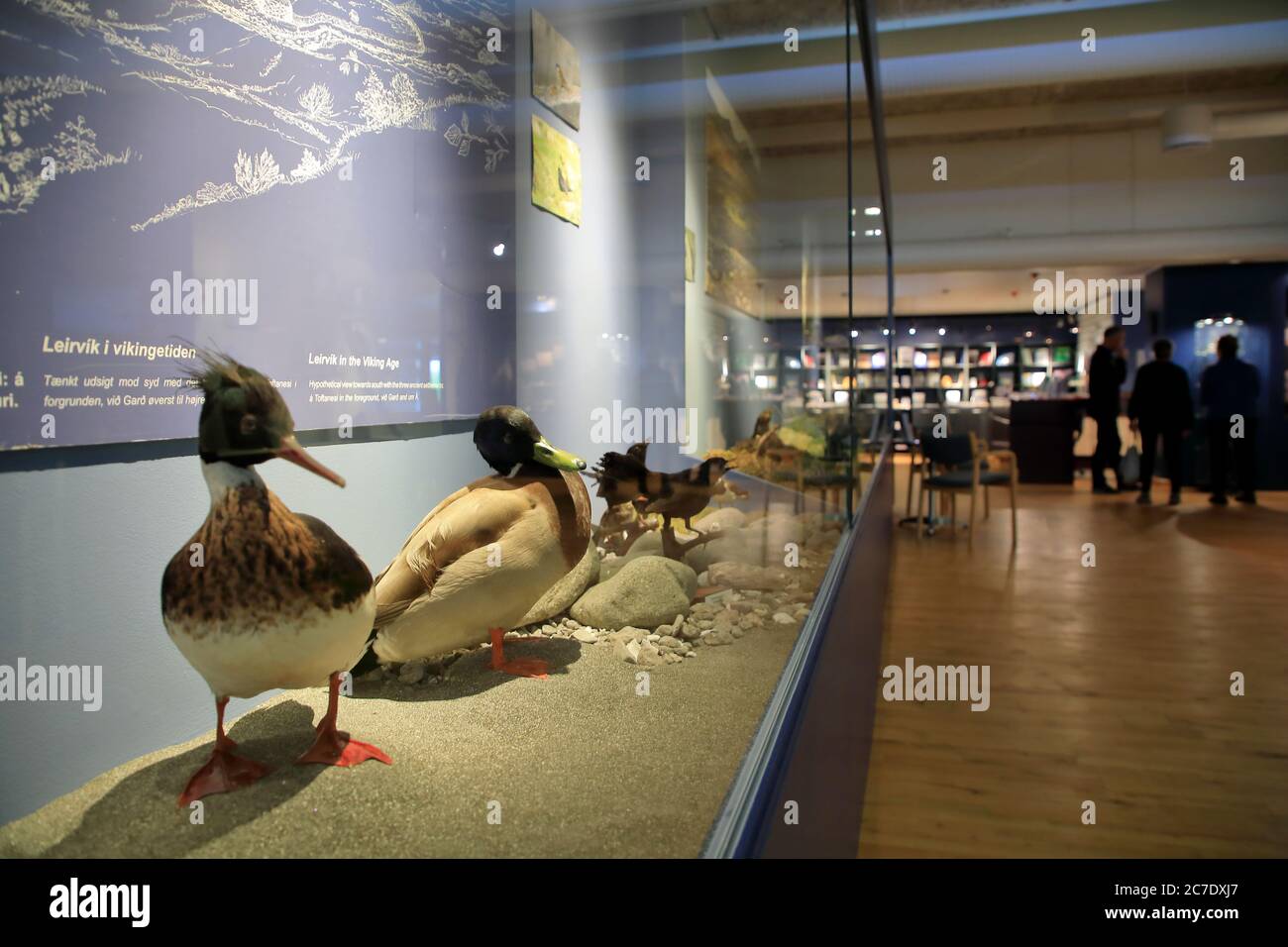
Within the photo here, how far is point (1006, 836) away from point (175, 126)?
190 cm

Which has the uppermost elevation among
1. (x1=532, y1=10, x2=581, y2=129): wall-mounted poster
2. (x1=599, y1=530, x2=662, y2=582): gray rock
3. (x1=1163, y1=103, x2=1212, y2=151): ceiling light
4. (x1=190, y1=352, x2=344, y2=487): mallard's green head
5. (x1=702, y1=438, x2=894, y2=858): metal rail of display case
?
(x1=1163, y1=103, x2=1212, y2=151): ceiling light

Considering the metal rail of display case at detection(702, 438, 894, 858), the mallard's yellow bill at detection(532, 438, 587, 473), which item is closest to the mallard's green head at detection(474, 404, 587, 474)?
the mallard's yellow bill at detection(532, 438, 587, 473)

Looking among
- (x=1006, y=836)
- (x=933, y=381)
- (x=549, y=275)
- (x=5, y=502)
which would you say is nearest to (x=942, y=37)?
(x=1006, y=836)

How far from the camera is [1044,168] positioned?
343 inches

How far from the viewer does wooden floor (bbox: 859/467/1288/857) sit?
176 centimetres

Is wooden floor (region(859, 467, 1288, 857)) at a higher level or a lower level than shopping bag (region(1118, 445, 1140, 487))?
lower

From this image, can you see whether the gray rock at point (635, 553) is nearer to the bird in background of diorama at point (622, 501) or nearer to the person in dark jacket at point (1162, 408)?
the bird in background of diorama at point (622, 501)

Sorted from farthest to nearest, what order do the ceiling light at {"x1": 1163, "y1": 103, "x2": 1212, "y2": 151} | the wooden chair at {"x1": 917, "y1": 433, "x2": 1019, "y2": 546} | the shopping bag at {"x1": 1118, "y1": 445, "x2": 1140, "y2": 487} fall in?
the shopping bag at {"x1": 1118, "y1": 445, "x2": 1140, "y2": 487} → the ceiling light at {"x1": 1163, "y1": 103, "x2": 1212, "y2": 151} → the wooden chair at {"x1": 917, "y1": 433, "x2": 1019, "y2": 546}

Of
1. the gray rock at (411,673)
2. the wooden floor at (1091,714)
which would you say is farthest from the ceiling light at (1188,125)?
the gray rock at (411,673)

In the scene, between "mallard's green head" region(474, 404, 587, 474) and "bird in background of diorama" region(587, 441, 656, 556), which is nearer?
"mallard's green head" region(474, 404, 587, 474)

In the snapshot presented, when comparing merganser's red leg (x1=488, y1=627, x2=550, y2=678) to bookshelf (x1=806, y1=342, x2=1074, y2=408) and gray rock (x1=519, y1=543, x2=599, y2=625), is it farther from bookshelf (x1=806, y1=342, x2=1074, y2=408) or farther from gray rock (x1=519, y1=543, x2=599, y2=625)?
bookshelf (x1=806, y1=342, x2=1074, y2=408)

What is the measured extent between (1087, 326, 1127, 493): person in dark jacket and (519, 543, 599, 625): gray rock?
27.3ft

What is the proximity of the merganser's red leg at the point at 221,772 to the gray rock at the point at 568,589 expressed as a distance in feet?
1.33

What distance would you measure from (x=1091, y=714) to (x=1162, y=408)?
645 centimetres
